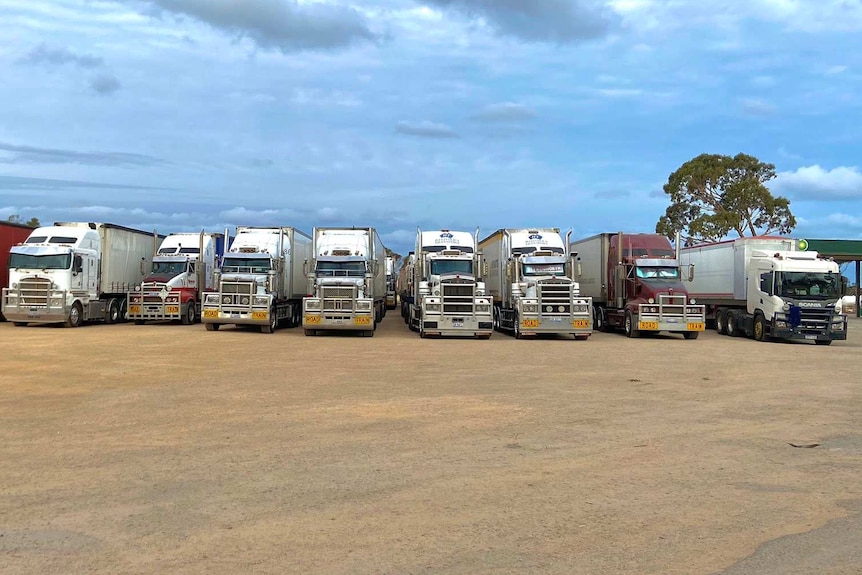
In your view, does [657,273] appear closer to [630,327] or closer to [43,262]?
[630,327]

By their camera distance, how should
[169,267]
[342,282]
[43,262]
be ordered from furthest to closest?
[169,267]
[43,262]
[342,282]

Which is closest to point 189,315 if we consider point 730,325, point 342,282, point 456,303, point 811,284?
point 342,282

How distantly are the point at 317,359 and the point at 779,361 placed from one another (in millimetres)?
11392

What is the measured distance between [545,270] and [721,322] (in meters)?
9.07

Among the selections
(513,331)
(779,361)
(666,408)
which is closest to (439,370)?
(666,408)

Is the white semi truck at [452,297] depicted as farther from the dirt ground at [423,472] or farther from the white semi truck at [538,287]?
the dirt ground at [423,472]

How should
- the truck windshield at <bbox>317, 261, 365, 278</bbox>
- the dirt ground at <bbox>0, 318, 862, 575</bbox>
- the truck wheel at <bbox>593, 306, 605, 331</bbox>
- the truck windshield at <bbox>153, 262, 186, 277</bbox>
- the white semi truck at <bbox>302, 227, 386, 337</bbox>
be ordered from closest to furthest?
1. the dirt ground at <bbox>0, 318, 862, 575</bbox>
2. the white semi truck at <bbox>302, 227, 386, 337</bbox>
3. the truck windshield at <bbox>317, 261, 365, 278</bbox>
4. the truck wheel at <bbox>593, 306, 605, 331</bbox>
5. the truck windshield at <bbox>153, 262, 186, 277</bbox>

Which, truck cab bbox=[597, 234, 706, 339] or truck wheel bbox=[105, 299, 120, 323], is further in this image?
truck wheel bbox=[105, 299, 120, 323]

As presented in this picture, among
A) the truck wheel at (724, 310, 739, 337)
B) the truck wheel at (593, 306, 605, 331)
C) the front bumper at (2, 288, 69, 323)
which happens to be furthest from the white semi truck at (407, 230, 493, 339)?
the front bumper at (2, 288, 69, 323)

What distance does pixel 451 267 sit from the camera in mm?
26125

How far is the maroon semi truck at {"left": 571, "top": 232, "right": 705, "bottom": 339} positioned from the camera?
2545cm

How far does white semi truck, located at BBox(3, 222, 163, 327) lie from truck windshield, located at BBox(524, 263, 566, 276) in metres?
16.8

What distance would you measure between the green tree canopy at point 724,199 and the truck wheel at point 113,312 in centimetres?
3808

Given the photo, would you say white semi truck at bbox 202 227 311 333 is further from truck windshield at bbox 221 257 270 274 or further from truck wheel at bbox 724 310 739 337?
truck wheel at bbox 724 310 739 337
